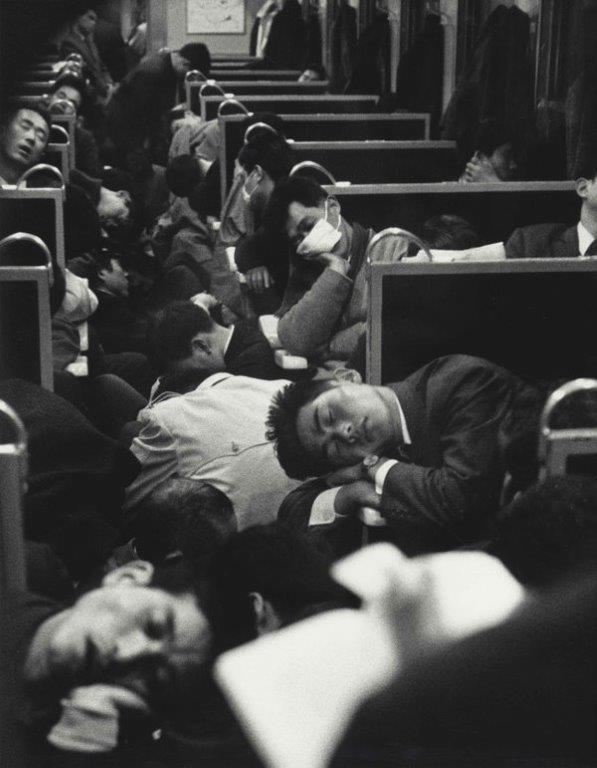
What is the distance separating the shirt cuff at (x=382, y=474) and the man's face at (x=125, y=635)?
11.2 inches

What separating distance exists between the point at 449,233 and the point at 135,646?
1.66 meters

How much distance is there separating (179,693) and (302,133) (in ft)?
9.96

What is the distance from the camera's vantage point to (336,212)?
2162 mm

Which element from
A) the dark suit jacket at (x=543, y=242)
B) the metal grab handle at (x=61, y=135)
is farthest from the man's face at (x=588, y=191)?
the metal grab handle at (x=61, y=135)

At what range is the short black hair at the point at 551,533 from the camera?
1.19 metres

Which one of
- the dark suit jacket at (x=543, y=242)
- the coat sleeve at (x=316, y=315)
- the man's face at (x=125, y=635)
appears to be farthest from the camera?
the dark suit jacket at (x=543, y=242)

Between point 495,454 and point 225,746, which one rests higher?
point 495,454

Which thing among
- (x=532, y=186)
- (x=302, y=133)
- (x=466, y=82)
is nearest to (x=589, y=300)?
(x=466, y=82)

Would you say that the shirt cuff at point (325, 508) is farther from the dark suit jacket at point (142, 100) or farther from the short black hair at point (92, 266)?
the short black hair at point (92, 266)

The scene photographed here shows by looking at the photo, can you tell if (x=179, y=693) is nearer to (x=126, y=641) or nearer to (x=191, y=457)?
(x=126, y=641)

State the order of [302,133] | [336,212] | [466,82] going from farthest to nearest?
[302,133], [466,82], [336,212]

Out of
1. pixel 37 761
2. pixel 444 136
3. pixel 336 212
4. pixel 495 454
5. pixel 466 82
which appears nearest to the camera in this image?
pixel 37 761

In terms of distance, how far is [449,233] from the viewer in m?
2.60

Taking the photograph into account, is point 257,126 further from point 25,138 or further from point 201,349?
point 201,349
